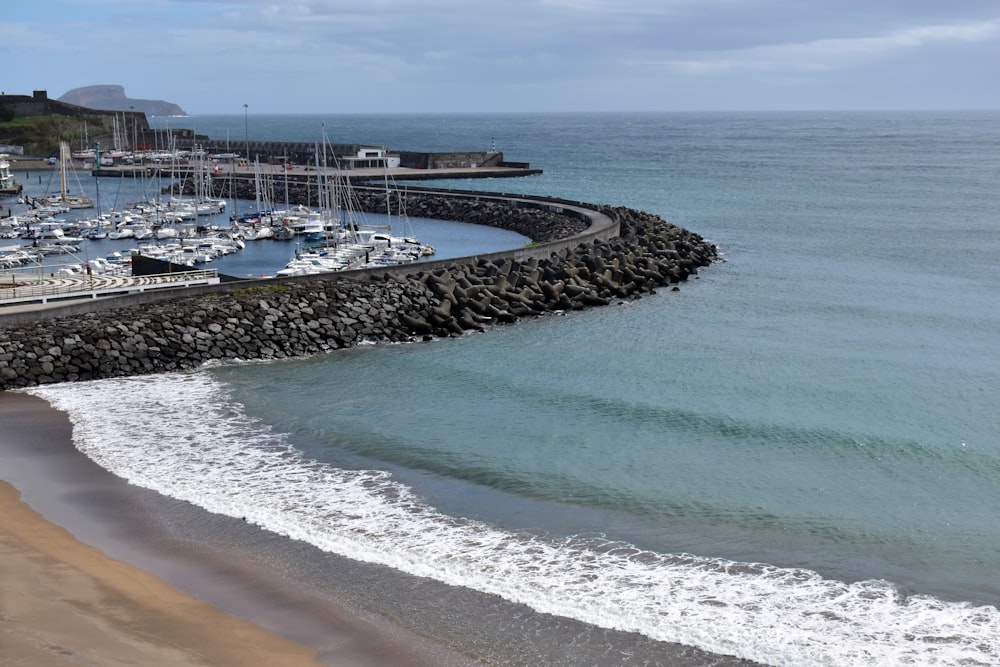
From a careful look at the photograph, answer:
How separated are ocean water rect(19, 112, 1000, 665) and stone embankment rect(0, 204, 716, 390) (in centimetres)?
99

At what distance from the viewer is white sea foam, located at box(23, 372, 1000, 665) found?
43.4ft

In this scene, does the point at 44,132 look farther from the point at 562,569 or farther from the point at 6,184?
the point at 562,569

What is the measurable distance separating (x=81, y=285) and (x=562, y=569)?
69.9 feet

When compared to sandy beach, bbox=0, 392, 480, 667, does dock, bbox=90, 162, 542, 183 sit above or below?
above

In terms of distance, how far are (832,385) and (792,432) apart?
15.4 feet

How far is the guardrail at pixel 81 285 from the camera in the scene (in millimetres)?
29828

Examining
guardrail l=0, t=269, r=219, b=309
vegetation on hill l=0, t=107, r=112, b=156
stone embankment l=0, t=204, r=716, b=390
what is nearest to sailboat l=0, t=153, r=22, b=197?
vegetation on hill l=0, t=107, r=112, b=156

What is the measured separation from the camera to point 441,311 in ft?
109

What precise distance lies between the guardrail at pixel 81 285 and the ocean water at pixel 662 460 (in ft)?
17.4

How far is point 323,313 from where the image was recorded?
31797 millimetres

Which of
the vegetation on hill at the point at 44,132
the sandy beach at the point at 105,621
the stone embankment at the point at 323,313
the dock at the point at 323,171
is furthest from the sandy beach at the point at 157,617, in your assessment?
the vegetation on hill at the point at 44,132

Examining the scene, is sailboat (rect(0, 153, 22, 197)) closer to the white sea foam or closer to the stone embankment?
the stone embankment

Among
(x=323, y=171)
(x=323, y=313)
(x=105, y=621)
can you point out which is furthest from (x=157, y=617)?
(x=323, y=171)

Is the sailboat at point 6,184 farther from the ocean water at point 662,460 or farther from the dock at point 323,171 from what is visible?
the ocean water at point 662,460
